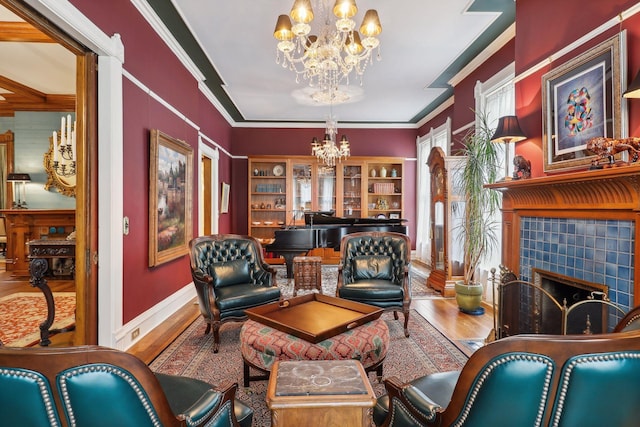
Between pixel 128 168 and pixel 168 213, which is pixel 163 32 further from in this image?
pixel 168 213

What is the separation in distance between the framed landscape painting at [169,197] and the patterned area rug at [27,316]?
3.86 ft

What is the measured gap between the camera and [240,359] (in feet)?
9.11

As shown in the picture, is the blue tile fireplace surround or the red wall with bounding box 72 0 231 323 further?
the red wall with bounding box 72 0 231 323

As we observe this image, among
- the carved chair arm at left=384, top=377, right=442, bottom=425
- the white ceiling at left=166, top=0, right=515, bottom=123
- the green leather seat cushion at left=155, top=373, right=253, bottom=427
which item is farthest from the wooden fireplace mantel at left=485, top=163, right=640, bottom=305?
the green leather seat cushion at left=155, top=373, right=253, bottom=427

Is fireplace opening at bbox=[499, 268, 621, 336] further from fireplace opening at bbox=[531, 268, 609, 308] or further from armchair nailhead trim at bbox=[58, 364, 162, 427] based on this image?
armchair nailhead trim at bbox=[58, 364, 162, 427]

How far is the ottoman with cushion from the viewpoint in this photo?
2053mm

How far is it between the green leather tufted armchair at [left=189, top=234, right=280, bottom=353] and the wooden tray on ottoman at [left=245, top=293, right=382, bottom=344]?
0.61m

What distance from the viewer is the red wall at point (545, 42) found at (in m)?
2.04

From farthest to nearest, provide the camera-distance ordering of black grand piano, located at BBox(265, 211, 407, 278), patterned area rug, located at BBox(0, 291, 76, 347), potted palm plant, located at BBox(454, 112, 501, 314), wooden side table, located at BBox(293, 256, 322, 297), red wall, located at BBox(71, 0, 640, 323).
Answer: black grand piano, located at BBox(265, 211, 407, 278) < wooden side table, located at BBox(293, 256, 322, 297) < potted palm plant, located at BBox(454, 112, 501, 314) < patterned area rug, located at BBox(0, 291, 76, 347) < red wall, located at BBox(71, 0, 640, 323)

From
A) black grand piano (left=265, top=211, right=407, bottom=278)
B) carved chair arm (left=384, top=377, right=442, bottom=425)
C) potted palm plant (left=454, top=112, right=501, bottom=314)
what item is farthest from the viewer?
black grand piano (left=265, top=211, right=407, bottom=278)

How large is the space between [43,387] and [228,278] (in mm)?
2557

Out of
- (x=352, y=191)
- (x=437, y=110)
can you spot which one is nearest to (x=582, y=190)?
(x=437, y=110)

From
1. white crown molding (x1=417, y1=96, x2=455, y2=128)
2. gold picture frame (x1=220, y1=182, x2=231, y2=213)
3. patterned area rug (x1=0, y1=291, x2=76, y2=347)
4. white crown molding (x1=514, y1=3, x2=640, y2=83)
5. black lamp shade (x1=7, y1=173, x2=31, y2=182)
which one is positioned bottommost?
patterned area rug (x1=0, y1=291, x2=76, y2=347)

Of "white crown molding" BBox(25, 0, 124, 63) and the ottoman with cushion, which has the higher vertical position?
"white crown molding" BBox(25, 0, 124, 63)
